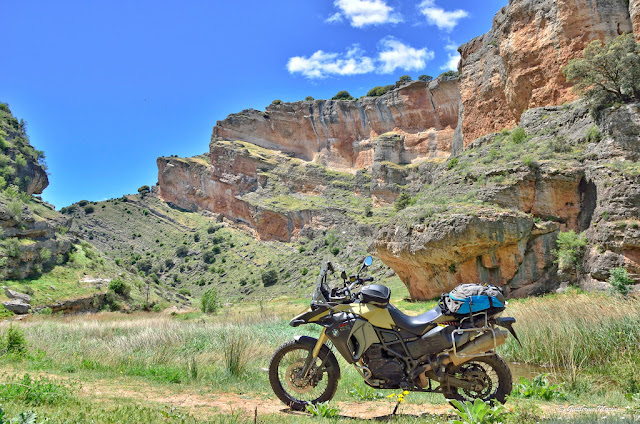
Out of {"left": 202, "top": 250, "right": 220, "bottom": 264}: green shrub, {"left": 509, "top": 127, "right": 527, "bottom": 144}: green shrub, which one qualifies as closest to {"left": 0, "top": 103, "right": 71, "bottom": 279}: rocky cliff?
{"left": 202, "top": 250, "right": 220, "bottom": 264}: green shrub

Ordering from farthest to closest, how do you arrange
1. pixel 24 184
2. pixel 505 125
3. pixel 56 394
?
pixel 24 184
pixel 505 125
pixel 56 394

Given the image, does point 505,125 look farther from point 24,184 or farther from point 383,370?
point 24,184

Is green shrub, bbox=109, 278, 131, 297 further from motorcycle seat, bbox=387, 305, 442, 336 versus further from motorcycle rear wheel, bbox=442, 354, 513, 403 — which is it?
motorcycle rear wheel, bbox=442, 354, 513, 403

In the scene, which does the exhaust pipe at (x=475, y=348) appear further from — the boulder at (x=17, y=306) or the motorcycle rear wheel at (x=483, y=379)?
the boulder at (x=17, y=306)

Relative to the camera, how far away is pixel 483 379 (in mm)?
4840

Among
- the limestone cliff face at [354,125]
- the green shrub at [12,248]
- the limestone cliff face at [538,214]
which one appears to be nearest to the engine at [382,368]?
the limestone cliff face at [538,214]

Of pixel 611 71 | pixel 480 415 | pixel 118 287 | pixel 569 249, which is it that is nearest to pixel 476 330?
pixel 480 415

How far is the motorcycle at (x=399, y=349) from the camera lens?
480cm

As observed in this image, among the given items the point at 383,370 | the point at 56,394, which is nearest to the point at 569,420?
the point at 383,370

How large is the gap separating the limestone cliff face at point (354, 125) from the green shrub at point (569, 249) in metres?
49.1

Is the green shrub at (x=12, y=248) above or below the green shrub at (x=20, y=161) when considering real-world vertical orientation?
below

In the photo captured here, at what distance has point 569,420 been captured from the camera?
3.73 meters

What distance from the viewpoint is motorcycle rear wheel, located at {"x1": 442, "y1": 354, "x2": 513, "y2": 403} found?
4824 mm

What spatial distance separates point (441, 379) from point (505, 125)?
35143 mm
